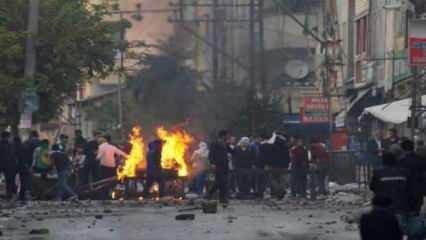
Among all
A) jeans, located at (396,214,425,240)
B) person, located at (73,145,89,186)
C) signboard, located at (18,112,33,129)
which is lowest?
jeans, located at (396,214,425,240)

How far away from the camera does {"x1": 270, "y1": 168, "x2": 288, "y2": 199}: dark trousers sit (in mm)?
30600

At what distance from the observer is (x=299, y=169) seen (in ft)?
101

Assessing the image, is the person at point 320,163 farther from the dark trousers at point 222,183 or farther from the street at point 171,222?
the street at point 171,222

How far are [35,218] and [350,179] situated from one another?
15.4 m

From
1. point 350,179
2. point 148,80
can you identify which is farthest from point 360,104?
point 350,179

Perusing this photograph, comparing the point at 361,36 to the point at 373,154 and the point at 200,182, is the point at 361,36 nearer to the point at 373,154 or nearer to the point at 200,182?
the point at 373,154

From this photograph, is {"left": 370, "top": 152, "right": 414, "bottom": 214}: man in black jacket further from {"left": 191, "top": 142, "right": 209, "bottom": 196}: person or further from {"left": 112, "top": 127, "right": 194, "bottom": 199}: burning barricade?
{"left": 191, "top": 142, "right": 209, "bottom": 196}: person

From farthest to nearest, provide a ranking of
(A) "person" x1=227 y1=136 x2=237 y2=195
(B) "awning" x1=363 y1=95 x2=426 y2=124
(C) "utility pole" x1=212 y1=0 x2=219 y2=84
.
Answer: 1. (C) "utility pole" x1=212 y1=0 x2=219 y2=84
2. (B) "awning" x1=363 y1=95 x2=426 y2=124
3. (A) "person" x1=227 y1=136 x2=237 y2=195

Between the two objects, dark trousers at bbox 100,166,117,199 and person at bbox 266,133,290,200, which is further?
person at bbox 266,133,290,200

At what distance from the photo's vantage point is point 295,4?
2736 inches

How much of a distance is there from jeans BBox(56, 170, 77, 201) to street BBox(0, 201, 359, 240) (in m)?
1.61

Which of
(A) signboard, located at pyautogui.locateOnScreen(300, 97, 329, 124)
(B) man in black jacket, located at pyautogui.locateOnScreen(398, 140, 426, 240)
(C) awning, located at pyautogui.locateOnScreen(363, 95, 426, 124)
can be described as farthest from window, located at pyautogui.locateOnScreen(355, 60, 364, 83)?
(B) man in black jacket, located at pyautogui.locateOnScreen(398, 140, 426, 240)

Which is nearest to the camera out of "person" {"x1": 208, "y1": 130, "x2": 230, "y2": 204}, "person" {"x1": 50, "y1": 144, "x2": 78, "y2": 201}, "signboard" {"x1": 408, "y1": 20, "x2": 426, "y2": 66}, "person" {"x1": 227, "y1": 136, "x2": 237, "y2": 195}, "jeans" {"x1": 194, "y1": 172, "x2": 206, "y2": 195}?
"signboard" {"x1": 408, "y1": 20, "x2": 426, "y2": 66}

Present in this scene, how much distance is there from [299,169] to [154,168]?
349cm
